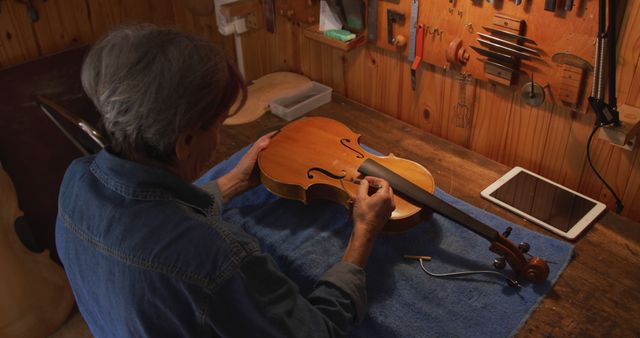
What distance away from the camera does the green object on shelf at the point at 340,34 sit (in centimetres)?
187

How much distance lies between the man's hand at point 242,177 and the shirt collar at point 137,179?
553mm

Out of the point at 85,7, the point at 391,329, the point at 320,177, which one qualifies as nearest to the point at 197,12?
the point at 85,7

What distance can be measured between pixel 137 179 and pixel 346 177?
638 millimetres

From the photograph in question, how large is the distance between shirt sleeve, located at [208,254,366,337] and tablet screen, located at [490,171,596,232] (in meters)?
0.67

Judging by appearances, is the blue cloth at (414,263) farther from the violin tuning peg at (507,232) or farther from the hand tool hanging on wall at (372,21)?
the hand tool hanging on wall at (372,21)

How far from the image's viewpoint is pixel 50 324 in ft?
7.09

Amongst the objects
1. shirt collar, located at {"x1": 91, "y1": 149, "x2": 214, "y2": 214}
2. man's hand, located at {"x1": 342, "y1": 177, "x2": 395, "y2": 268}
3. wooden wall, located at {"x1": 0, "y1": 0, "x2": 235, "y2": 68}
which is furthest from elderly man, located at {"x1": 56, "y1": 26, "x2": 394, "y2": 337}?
wooden wall, located at {"x1": 0, "y1": 0, "x2": 235, "y2": 68}

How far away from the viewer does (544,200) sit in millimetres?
1546

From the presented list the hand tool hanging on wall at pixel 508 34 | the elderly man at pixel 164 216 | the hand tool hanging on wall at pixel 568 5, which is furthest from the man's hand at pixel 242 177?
the hand tool hanging on wall at pixel 568 5

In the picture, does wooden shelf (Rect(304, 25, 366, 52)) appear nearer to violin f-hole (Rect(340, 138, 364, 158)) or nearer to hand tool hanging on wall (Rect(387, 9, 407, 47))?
hand tool hanging on wall (Rect(387, 9, 407, 47))

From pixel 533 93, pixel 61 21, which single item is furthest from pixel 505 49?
pixel 61 21

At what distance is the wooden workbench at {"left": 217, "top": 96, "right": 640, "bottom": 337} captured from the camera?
3.86 feet

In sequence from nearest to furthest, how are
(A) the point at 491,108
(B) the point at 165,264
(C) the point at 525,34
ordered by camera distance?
(B) the point at 165,264
(C) the point at 525,34
(A) the point at 491,108

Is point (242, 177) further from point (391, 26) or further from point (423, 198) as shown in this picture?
point (391, 26)
